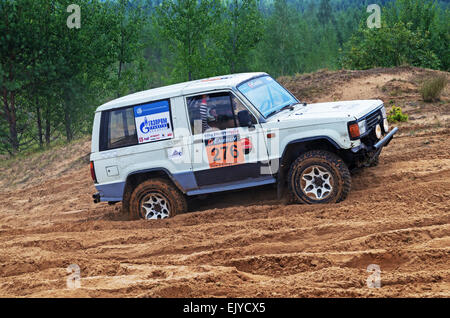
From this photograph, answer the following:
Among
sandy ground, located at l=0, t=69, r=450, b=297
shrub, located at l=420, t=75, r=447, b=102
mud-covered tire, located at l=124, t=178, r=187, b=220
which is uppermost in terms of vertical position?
shrub, located at l=420, t=75, r=447, b=102

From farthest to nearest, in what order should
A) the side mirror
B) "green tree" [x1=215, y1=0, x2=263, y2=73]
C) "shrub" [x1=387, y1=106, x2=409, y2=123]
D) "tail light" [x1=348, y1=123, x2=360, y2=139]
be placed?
"green tree" [x1=215, y1=0, x2=263, y2=73]
"shrub" [x1=387, y1=106, x2=409, y2=123]
the side mirror
"tail light" [x1=348, y1=123, x2=360, y2=139]

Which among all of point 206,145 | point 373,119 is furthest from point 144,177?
point 373,119

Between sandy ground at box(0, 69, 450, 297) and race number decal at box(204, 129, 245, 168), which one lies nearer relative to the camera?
sandy ground at box(0, 69, 450, 297)

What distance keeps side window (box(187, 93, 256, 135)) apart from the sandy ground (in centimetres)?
134

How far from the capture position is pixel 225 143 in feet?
24.3

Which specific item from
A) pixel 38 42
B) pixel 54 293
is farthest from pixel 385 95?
pixel 38 42

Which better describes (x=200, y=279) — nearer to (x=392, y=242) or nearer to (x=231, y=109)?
(x=392, y=242)

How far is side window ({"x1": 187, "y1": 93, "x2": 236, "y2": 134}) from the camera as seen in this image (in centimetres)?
743

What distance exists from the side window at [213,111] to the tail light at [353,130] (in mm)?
1394

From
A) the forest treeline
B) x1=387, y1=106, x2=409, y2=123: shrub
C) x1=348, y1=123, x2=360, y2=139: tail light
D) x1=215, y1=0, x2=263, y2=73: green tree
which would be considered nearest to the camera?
x1=348, y1=123, x2=360, y2=139: tail light

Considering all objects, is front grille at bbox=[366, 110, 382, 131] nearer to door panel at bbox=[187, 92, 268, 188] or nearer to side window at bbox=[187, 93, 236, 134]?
door panel at bbox=[187, 92, 268, 188]

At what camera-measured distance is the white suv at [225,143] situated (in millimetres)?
7062

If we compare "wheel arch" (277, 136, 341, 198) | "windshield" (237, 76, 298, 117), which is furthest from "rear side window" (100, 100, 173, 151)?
"wheel arch" (277, 136, 341, 198)

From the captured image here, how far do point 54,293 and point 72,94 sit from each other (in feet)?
71.5
